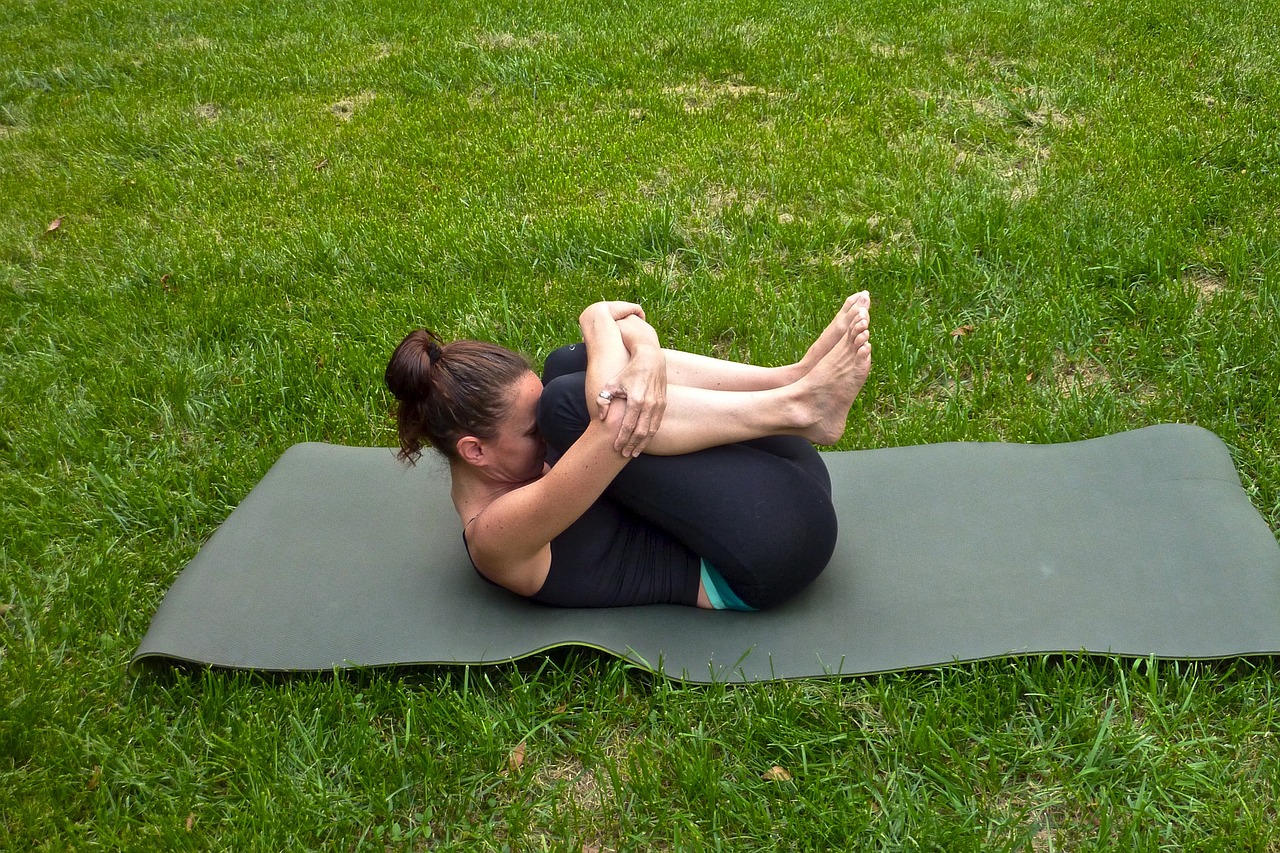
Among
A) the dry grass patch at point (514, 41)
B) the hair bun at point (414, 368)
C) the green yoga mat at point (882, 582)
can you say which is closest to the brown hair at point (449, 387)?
the hair bun at point (414, 368)

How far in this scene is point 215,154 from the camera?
593 centimetres

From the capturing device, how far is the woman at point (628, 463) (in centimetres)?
240

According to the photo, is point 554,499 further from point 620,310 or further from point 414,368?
point 620,310

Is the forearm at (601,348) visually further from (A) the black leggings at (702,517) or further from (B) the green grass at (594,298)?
(B) the green grass at (594,298)

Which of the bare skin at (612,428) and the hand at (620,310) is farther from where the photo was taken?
the hand at (620,310)

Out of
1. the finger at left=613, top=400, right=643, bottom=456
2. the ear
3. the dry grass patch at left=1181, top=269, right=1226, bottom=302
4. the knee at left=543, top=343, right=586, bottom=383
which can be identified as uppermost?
the finger at left=613, top=400, right=643, bottom=456

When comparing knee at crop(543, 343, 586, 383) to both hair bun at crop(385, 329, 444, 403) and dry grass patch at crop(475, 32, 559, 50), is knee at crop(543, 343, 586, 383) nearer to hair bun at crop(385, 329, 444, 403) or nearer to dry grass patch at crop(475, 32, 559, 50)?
hair bun at crop(385, 329, 444, 403)

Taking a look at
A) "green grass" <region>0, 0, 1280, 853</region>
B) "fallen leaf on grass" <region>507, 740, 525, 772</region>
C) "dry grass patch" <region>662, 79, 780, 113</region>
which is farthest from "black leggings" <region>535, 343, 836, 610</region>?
"dry grass patch" <region>662, 79, 780, 113</region>

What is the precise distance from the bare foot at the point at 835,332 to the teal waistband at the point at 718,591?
0.58 m

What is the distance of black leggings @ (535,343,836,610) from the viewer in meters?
2.52

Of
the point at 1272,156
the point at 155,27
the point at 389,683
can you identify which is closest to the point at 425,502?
the point at 389,683

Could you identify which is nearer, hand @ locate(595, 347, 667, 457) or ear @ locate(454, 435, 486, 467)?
hand @ locate(595, 347, 667, 457)

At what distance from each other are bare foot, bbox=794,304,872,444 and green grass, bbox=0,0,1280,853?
0.69m

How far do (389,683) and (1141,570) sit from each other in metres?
2.01
